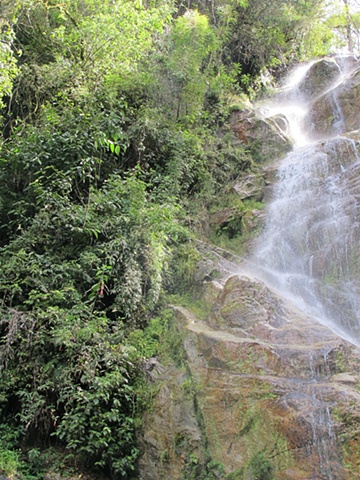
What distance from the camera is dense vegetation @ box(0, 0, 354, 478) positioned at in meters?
6.21

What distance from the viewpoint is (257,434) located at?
219 inches

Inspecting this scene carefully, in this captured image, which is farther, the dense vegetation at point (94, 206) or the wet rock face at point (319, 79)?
the wet rock face at point (319, 79)

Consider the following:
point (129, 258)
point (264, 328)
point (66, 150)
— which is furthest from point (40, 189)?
point (264, 328)

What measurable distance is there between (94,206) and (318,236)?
17.2 ft

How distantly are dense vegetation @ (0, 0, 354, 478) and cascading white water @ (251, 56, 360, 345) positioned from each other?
69.5 inches

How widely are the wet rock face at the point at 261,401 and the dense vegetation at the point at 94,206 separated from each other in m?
0.64

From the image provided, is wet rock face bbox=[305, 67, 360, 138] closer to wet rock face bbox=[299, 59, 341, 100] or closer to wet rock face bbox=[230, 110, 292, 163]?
wet rock face bbox=[230, 110, 292, 163]

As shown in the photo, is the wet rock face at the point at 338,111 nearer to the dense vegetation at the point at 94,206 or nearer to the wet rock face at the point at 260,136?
the wet rock face at the point at 260,136

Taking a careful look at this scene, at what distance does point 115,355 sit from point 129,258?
6.11ft

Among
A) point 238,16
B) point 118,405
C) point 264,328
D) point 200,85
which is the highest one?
point 238,16

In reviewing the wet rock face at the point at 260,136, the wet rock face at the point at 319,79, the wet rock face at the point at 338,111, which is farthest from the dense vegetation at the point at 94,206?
the wet rock face at the point at 319,79

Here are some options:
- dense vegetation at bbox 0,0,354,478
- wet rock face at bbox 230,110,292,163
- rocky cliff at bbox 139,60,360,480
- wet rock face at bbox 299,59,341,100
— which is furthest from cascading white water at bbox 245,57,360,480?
wet rock face at bbox 299,59,341,100

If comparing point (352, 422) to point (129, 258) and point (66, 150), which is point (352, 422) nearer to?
point (129, 258)

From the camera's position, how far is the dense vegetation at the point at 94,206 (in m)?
6.21
